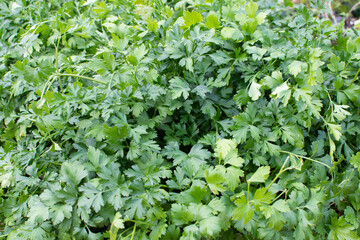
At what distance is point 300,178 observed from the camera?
1.44 m

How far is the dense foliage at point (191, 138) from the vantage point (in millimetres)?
1249

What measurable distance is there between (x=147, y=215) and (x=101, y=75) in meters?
0.77

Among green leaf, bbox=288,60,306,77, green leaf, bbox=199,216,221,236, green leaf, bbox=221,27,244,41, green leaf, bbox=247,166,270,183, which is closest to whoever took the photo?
green leaf, bbox=199,216,221,236

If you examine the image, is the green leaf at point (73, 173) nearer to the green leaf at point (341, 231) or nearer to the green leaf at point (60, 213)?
the green leaf at point (60, 213)

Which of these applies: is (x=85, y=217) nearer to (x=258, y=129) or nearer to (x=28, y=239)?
(x=28, y=239)

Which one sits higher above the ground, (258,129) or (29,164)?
(258,129)

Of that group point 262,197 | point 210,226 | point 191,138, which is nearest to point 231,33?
point 191,138

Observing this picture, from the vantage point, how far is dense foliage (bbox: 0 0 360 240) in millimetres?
1249

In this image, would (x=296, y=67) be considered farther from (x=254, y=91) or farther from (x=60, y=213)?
(x=60, y=213)

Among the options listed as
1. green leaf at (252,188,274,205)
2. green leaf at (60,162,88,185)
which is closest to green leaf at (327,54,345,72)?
green leaf at (252,188,274,205)

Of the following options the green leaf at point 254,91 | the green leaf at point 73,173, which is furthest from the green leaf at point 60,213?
the green leaf at point 254,91

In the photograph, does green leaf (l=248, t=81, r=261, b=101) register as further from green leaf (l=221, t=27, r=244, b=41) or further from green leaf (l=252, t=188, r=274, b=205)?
green leaf (l=252, t=188, r=274, b=205)

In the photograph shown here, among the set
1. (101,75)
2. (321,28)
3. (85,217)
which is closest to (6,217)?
(85,217)

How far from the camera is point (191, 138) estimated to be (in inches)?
61.9
